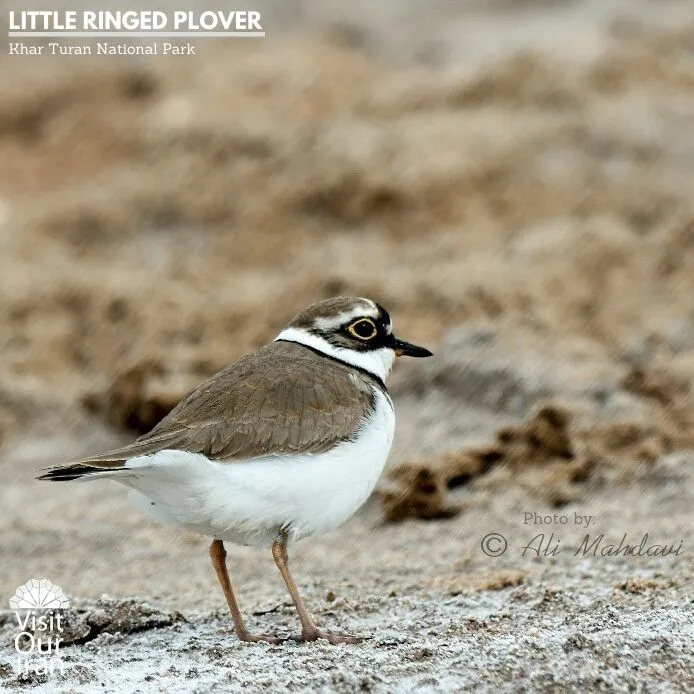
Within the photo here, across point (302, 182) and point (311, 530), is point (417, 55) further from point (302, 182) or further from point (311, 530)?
point (311, 530)

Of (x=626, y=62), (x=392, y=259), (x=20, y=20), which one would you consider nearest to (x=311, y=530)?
(x=392, y=259)

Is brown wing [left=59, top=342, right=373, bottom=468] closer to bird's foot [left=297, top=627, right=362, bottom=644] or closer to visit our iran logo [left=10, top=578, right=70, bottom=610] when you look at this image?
bird's foot [left=297, top=627, right=362, bottom=644]

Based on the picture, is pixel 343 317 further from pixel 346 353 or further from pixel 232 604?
pixel 232 604

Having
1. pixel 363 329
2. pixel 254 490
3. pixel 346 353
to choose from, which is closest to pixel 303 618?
pixel 254 490

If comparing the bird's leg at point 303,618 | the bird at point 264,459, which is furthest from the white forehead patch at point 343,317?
the bird's leg at point 303,618

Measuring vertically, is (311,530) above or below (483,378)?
below

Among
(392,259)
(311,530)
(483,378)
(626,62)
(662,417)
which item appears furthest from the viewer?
(626,62)

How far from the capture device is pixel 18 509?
6.98 m

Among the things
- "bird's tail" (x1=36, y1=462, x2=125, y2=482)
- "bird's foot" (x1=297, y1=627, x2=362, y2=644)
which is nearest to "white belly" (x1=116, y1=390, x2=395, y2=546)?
"bird's tail" (x1=36, y1=462, x2=125, y2=482)

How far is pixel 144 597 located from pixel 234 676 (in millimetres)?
1639

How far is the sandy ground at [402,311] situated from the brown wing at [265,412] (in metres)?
0.72

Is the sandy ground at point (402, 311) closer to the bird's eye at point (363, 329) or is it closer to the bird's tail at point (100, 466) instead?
the bird's tail at point (100, 466)

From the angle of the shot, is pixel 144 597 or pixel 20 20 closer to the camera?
pixel 144 597

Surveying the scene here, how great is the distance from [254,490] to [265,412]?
1.10 feet
